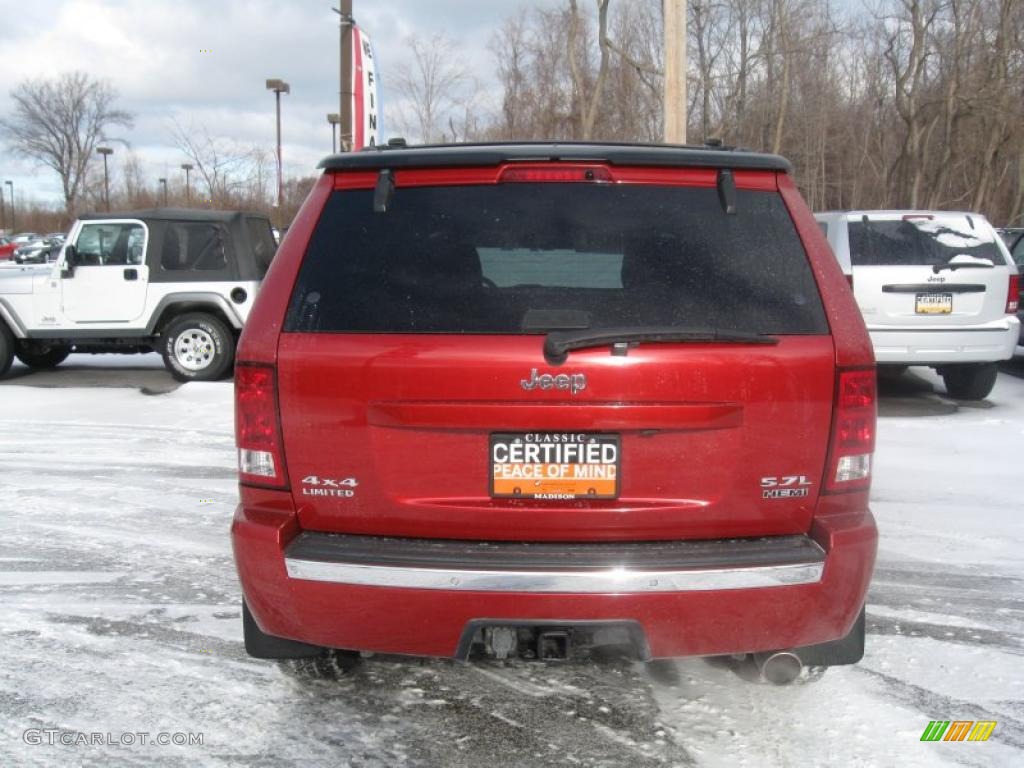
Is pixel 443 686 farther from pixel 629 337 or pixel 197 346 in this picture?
pixel 197 346

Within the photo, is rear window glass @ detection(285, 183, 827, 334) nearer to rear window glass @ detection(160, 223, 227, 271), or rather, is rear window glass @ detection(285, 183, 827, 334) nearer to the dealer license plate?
the dealer license plate

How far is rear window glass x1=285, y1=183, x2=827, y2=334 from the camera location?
265cm

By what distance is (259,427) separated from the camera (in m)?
2.75

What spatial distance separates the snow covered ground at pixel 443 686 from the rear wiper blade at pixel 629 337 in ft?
4.38

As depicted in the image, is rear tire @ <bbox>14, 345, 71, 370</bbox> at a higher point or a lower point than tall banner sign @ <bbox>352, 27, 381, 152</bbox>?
lower

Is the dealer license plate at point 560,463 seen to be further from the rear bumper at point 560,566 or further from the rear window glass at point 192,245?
the rear window glass at point 192,245

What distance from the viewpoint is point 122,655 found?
3527mm

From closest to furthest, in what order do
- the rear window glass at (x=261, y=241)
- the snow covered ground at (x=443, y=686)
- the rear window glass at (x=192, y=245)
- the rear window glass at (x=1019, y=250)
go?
the snow covered ground at (x=443, y=686), the rear window glass at (x=192, y=245), the rear window glass at (x=261, y=241), the rear window glass at (x=1019, y=250)

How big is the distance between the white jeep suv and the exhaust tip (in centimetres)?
605

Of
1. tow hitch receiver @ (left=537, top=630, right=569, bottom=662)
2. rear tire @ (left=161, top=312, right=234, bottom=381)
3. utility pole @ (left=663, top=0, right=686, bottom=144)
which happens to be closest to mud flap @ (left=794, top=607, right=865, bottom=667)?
tow hitch receiver @ (left=537, top=630, right=569, bottom=662)

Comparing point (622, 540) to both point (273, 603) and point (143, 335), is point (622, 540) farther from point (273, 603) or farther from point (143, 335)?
point (143, 335)

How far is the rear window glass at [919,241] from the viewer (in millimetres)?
8508

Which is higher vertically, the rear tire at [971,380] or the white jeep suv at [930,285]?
the white jeep suv at [930,285]

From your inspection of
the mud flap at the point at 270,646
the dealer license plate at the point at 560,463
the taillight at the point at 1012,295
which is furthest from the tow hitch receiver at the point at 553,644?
the taillight at the point at 1012,295
